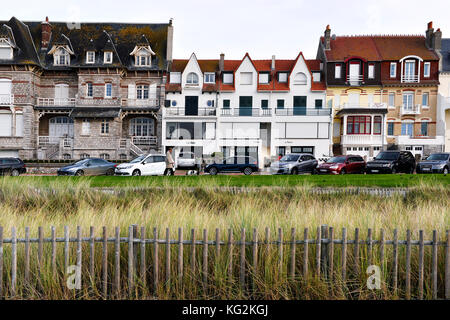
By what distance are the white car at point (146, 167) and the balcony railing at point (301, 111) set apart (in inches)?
714

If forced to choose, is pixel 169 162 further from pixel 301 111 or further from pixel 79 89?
pixel 301 111

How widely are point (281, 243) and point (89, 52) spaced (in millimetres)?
37574

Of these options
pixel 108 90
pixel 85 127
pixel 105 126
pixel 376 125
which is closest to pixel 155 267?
pixel 105 126

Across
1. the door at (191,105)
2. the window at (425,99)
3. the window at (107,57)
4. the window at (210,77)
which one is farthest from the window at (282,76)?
the window at (107,57)

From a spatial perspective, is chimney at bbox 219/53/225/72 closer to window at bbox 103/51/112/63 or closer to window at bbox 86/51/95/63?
window at bbox 103/51/112/63

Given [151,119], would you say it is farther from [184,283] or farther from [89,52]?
[184,283]

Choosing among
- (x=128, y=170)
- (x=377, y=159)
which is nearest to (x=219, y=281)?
(x=128, y=170)

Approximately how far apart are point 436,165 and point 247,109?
64.9ft

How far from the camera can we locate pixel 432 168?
2247 cm

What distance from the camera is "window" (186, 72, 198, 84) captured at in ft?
124

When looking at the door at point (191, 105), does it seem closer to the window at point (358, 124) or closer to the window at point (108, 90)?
the window at point (108, 90)

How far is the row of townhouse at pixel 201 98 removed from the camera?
34281mm

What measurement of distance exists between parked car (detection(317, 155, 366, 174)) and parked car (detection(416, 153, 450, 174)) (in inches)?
157

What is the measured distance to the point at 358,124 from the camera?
36188 millimetres
